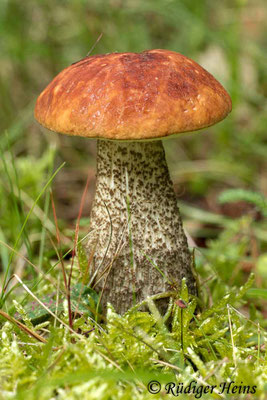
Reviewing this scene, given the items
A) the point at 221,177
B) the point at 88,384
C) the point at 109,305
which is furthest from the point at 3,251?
the point at 221,177

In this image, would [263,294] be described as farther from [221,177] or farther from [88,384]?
[221,177]

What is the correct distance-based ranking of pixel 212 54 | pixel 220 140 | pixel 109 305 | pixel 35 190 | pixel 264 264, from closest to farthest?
pixel 109 305 → pixel 264 264 → pixel 35 190 → pixel 220 140 → pixel 212 54

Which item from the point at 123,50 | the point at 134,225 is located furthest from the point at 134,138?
the point at 123,50

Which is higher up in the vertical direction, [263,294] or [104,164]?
[104,164]

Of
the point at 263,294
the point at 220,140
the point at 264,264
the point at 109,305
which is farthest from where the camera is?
the point at 220,140

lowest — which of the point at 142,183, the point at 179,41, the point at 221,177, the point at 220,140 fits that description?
the point at 221,177

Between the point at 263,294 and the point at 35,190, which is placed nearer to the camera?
the point at 263,294

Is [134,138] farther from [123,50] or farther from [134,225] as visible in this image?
[123,50]
